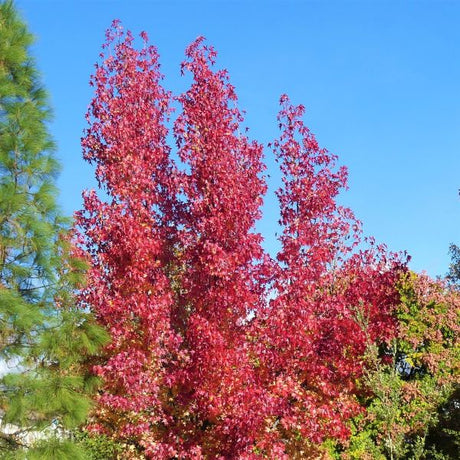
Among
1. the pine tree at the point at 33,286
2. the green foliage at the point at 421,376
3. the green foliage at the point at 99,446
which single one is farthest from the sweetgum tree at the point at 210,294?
the green foliage at the point at 99,446

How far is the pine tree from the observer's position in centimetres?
1110

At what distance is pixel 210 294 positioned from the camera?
40.6ft

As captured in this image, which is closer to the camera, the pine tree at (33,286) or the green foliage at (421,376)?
the pine tree at (33,286)

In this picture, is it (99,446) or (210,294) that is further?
(99,446)

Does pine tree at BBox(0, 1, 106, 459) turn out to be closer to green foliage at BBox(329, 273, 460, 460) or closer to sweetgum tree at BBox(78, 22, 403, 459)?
sweetgum tree at BBox(78, 22, 403, 459)

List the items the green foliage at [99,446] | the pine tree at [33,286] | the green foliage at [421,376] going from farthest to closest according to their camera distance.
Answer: the green foliage at [99,446], the green foliage at [421,376], the pine tree at [33,286]

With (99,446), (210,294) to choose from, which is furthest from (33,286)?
(99,446)

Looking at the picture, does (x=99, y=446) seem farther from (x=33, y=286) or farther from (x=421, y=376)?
(x=33, y=286)

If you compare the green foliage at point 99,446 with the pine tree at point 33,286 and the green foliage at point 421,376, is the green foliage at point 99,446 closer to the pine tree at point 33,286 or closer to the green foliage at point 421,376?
the green foliage at point 421,376

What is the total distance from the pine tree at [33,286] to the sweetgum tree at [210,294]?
94 cm

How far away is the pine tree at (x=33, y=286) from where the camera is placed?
437 inches

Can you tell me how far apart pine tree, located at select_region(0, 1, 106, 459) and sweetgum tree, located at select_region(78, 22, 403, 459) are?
945 millimetres

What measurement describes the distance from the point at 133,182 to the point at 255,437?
18.4 ft

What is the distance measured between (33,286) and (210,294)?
10.7 feet
